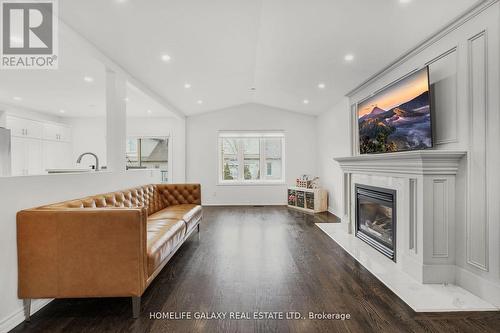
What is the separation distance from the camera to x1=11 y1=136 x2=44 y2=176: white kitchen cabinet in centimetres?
565

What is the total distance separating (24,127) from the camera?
5.89 m

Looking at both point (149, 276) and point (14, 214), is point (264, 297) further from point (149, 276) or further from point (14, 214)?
point (14, 214)

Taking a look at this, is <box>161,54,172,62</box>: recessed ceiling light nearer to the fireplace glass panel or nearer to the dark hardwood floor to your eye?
the dark hardwood floor

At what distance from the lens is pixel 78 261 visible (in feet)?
6.07

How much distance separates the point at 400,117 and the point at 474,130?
845mm

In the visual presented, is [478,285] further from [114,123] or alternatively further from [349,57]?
[114,123]

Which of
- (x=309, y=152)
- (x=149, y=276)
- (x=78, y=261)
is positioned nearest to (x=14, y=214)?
(x=78, y=261)

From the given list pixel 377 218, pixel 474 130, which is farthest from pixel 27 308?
pixel 474 130

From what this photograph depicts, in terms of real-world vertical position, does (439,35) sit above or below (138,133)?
above

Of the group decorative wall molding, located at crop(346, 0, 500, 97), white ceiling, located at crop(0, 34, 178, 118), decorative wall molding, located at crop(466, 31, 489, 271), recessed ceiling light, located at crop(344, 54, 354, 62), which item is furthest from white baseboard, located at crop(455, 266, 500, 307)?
white ceiling, located at crop(0, 34, 178, 118)

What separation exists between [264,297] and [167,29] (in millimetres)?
3034

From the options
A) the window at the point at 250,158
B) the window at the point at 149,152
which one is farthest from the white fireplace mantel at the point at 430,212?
the window at the point at 149,152

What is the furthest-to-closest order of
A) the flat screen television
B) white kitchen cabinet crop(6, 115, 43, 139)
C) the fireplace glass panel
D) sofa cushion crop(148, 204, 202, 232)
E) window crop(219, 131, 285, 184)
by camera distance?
1. window crop(219, 131, 285, 184)
2. white kitchen cabinet crop(6, 115, 43, 139)
3. sofa cushion crop(148, 204, 202, 232)
4. the fireplace glass panel
5. the flat screen television

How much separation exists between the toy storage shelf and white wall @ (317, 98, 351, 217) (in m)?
0.14
